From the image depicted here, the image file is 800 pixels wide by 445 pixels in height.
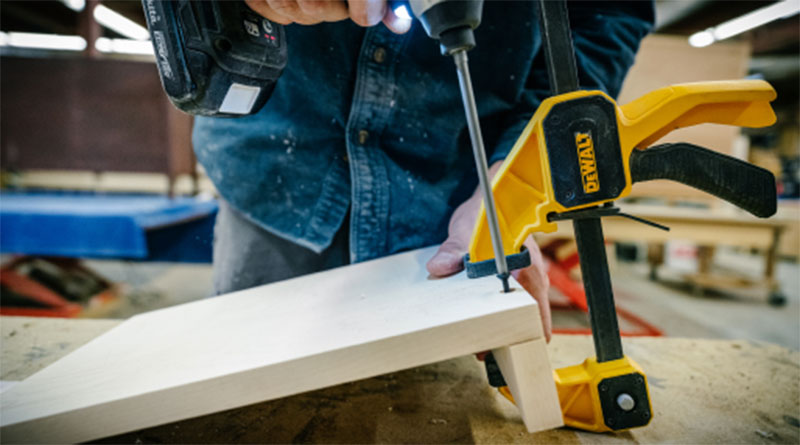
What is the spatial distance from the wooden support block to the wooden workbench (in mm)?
127

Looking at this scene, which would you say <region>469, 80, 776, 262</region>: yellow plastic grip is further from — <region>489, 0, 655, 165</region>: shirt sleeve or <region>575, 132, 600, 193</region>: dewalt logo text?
<region>489, 0, 655, 165</region>: shirt sleeve

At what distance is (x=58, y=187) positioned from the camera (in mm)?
3998

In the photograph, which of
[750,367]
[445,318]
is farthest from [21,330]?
[750,367]

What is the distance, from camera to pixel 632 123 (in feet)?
1.46

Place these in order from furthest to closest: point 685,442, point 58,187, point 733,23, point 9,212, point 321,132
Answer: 1. point 733,23
2. point 58,187
3. point 9,212
4. point 321,132
5. point 685,442

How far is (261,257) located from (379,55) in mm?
524

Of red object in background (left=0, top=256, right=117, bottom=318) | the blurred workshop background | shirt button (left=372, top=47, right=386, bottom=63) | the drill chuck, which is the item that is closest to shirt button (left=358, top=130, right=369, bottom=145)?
shirt button (left=372, top=47, right=386, bottom=63)

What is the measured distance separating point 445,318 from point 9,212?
2.85 m

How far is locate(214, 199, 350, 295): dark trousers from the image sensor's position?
926mm

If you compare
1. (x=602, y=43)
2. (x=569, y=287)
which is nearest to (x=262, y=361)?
(x=602, y=43)

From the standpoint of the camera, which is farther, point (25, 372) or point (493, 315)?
point (25, 372)

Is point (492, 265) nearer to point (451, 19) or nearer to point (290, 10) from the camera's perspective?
point (451, 19)

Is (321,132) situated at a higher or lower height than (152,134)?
lower

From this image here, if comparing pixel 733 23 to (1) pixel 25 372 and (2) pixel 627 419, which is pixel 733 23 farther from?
(1) pixel 25 372
